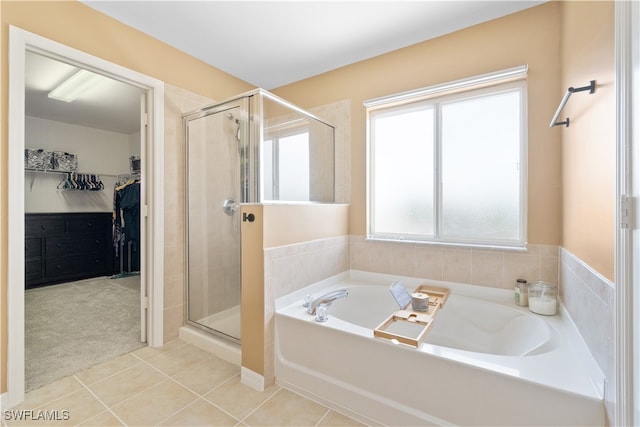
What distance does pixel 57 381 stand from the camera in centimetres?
179

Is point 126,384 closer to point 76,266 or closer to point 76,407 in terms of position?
point 76,407

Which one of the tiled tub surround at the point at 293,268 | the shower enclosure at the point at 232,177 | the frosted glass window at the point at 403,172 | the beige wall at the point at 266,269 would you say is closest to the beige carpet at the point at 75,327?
the shower enclosure at the point at 232,177

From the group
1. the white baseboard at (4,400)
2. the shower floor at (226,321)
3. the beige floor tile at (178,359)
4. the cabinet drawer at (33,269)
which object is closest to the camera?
the white baseboard at (4,400)

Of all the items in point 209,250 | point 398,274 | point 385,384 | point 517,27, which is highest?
point 517,27

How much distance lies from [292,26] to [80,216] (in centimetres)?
434

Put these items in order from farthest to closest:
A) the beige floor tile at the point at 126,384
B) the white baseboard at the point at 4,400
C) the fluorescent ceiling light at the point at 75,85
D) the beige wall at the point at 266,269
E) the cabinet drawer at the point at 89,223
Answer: the cabinet drawer at the point at 89,223
the fluorescent ceiling light at the point at 75,85
the beige wall at the point at 266,269
the beige floor tile at the point at 126,384
the white baseboard at the point at 4,400

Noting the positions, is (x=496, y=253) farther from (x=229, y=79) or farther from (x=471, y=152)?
(x=229, y=79)

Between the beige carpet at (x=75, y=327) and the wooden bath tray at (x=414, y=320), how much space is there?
6.66 feet

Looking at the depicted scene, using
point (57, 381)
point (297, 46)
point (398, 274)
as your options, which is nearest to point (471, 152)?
point (398, 274)

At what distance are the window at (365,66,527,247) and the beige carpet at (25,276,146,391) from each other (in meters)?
2.44

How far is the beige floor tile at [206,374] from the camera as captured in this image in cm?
177

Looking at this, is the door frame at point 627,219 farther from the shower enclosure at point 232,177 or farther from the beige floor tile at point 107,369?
the beige floor tile at point 107,369

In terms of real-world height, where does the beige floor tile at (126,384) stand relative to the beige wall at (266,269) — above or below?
below

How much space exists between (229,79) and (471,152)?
243cm
